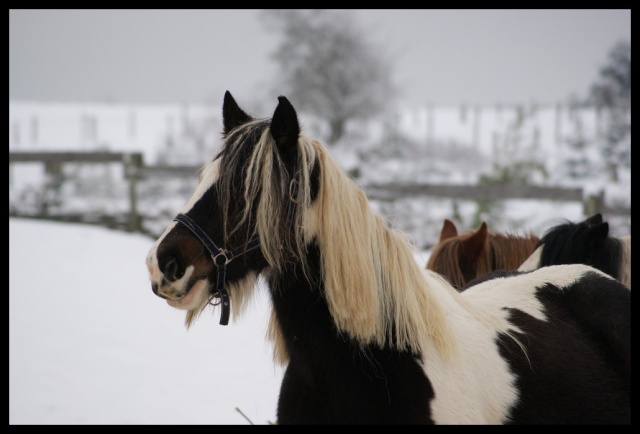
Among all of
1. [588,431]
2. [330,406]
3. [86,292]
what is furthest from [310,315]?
[86,292]

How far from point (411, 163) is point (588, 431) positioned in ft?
65.5

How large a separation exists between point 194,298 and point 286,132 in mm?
607

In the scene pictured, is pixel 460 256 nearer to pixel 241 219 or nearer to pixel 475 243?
pixel 475 243

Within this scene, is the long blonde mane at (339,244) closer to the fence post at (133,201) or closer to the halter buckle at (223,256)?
the halter buckle at (223,256)

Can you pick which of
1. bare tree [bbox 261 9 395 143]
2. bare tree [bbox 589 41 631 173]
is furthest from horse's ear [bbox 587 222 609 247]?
bare tree [bbox 261 9 395 143]

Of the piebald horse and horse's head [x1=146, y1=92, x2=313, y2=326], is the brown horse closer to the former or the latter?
the piebald horse

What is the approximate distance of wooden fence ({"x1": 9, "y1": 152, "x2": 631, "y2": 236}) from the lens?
9383mm

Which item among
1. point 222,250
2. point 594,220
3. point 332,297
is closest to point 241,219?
point 222,250

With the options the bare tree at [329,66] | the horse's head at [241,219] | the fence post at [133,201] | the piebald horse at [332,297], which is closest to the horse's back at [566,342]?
the piebald horse at [332,297]

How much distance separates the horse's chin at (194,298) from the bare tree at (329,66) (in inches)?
759

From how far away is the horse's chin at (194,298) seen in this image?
183 cm

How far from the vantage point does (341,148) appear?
2114 centimetres

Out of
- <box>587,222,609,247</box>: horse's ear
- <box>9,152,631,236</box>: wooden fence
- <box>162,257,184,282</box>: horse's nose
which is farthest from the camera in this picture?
<box>9,152,631,236</box>: wooden fence

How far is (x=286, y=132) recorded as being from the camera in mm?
1909
